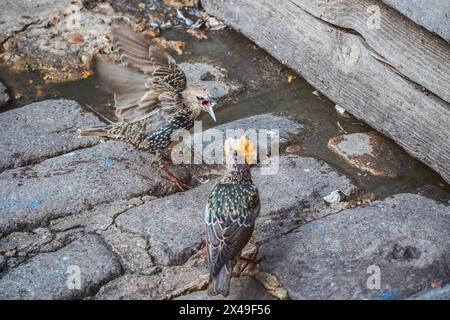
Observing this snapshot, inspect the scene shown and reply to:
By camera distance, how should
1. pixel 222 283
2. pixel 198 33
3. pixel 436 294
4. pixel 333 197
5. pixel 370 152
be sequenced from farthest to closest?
pixel 198 33, pixel 370 152, pixel 333 197, pixel 222 283, pixel 436 294

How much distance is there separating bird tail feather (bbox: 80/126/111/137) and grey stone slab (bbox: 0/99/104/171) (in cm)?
15

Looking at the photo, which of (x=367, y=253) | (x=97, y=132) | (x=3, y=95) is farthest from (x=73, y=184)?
(x=367, y=253)

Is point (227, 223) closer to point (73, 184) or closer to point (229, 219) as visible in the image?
point (229, 219)

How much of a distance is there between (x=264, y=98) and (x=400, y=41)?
3.99 feet

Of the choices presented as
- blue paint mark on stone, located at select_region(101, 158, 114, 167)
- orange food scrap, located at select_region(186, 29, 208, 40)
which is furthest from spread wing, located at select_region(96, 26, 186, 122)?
orange food scrap, located at select_region(186, 29, 208, 40)

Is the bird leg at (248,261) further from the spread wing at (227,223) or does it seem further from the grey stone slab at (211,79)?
the grey stone slab at (211,79)

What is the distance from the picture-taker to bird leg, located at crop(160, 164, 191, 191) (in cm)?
449

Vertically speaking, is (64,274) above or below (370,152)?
below

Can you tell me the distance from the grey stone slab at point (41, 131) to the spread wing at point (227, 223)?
1381 millimetres

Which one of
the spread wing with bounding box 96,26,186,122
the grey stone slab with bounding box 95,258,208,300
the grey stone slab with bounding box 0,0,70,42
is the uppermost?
the spread wing with bounding box 96,26,186,122

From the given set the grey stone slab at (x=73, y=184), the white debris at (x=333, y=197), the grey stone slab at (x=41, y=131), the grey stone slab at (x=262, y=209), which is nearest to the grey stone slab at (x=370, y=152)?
the grey stone slab at (x=262, y=209)

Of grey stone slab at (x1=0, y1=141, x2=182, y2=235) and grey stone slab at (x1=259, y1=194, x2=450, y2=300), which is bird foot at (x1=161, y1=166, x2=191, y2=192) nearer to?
grey stone slab at (x1=0, y1=141, x2=182, y2=235)

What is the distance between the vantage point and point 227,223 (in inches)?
143

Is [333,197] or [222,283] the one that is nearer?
[222,283]
